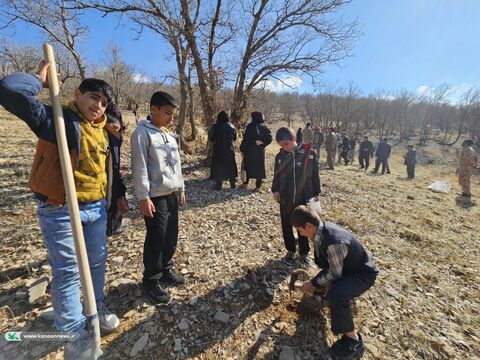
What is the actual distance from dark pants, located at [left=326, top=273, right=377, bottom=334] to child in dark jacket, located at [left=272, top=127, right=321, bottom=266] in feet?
3.98

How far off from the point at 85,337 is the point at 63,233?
31.3 inches

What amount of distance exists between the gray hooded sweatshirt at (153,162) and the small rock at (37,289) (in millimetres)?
1585

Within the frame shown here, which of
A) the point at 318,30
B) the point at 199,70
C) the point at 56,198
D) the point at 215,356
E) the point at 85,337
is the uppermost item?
the point at 318,30

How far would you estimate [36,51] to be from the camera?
2230 centimetres

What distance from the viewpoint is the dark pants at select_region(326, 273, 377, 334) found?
2.09 metres

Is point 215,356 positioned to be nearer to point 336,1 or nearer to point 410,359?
point 410,359

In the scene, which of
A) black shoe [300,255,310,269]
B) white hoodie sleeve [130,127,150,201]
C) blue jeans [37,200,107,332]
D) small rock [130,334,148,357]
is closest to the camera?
blue jeans [37,200,107,332]

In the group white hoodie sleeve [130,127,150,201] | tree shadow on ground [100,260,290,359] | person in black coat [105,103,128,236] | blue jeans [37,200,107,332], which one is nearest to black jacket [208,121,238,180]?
tree shadow on ground [100,260,290,359]

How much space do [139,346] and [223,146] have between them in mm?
4732

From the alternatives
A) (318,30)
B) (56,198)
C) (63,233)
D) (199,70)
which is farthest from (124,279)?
(318,30)

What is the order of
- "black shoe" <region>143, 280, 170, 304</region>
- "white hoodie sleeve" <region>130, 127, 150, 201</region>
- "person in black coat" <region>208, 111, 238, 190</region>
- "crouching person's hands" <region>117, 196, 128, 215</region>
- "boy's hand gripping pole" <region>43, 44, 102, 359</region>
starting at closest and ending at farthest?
"boy's hand gripping pole" <region>43, 44, 102, 359</region>, "white hoodie sleeve" <region>130, 127, 150, 201</region>, "crouching person's hands" <region>117, 196, 128, 215</region>, "black shoe" <region>143, 280, 170, 304</region>, "person in black coat" <region>208, 111, 238, 190</region>

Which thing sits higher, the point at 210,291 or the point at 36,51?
the point at 36,51

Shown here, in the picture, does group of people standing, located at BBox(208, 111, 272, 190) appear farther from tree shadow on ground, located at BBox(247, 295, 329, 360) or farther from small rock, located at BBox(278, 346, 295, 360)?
small rock, located at BBox(278, 346, 295, 360)

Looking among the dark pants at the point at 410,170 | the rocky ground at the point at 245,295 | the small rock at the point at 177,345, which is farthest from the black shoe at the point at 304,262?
the dark pants at the point at 410,170
